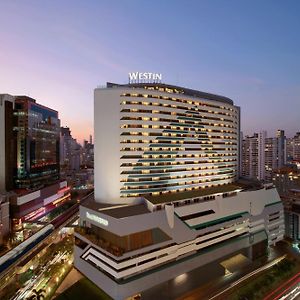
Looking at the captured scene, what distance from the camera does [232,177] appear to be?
57.8 m

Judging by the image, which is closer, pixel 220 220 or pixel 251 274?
pixel 251 274

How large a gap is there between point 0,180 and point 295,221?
238 ft

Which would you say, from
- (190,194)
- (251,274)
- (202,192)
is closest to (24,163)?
(190,194)

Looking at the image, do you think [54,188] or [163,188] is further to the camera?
[54,188]

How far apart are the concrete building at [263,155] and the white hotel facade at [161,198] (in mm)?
76401

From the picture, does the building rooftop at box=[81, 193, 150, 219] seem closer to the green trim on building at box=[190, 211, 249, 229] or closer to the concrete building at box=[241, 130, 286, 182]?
the green trim on building at box=[190, 211, 249, 229]

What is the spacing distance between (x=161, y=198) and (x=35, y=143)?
4870cm

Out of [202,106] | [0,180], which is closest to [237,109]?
[202,106]

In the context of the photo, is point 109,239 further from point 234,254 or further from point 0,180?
point 0,180

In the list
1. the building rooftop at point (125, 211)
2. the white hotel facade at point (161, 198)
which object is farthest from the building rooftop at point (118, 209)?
the white hotel facade at point (161, 198)

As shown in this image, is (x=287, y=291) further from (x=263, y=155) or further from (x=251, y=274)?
(x=263, y=155)

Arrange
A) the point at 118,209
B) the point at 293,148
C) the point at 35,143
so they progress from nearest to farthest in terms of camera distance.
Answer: the point at 118,209
the point at 35,143
the point at 293,148

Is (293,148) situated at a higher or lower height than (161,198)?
higher

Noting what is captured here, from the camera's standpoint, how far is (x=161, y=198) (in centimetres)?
4122
